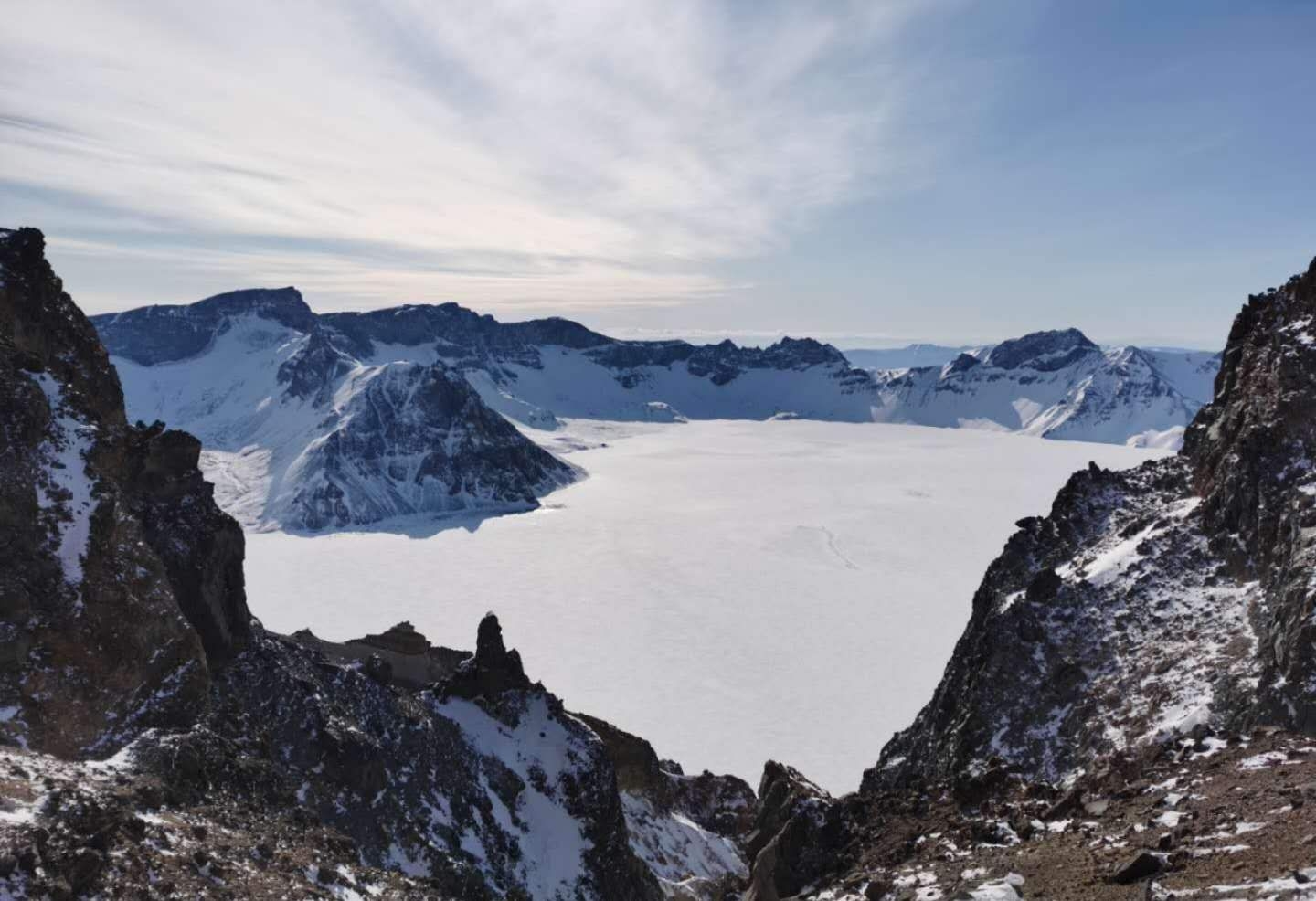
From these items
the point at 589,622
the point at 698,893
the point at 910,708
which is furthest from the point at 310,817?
the point at 589,622

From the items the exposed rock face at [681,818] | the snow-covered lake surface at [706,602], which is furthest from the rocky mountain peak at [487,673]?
the snow-covered lake surface at [706,602]

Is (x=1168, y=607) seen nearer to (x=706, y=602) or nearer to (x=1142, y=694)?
(x=1142, y=694)

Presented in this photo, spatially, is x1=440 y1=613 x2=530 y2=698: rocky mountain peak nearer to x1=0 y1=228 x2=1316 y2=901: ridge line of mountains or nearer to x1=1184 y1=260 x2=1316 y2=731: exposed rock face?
x1=0 y1=228 x2=1316 y2=901: ridge line of mountains

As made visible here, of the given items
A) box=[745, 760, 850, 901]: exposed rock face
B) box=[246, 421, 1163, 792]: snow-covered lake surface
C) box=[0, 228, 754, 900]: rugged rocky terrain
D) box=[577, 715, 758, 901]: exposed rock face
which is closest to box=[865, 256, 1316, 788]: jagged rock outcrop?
box=[745, 760, 850, 901]: exposed rock face

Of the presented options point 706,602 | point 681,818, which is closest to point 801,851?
point 681,818

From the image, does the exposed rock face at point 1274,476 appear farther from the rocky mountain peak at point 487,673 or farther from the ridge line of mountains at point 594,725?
the rocky mountain peak at point 487,673

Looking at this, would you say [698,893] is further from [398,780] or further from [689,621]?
[689,621]
